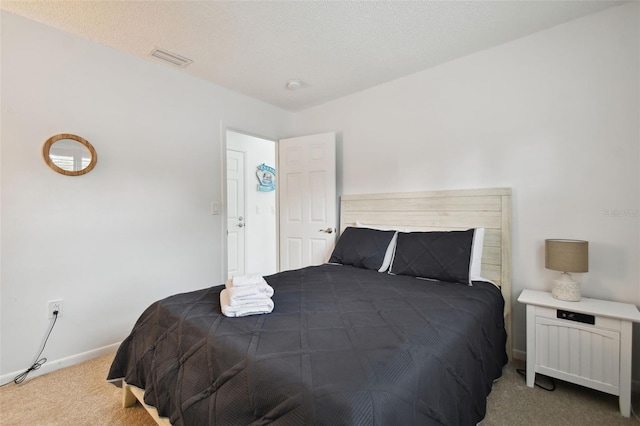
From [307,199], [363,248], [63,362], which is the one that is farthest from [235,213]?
[63,362]

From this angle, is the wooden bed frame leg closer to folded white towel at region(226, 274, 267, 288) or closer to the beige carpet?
the beige carpet

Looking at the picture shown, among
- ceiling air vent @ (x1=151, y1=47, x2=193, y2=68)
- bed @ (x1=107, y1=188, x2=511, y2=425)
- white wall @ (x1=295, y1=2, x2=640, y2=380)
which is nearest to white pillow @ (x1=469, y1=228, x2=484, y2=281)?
bed @ (x1=107, y1=188, x2=511, y2=425)

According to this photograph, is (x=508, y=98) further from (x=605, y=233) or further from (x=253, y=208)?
(x=253, y=208)

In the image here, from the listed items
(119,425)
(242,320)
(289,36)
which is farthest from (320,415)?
(289,36)

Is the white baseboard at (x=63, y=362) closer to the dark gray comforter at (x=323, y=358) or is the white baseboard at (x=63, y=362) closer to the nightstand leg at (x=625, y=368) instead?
the dark gray comforter at (x=323, y=358)

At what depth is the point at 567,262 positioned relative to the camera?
186cm

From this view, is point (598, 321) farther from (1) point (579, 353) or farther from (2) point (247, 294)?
(2) point (247, 294)

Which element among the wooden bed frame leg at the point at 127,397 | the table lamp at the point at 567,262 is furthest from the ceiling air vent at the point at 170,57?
the table lamp at the point at 567,262

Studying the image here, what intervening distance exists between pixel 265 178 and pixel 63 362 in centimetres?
335

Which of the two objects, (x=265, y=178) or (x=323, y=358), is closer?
(x=323, y=358)

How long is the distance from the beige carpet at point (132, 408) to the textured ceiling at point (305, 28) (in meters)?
2.47

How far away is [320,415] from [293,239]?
2.93 metres

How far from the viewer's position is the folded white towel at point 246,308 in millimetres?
1457

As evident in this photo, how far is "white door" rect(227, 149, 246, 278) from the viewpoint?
4.51 metres
